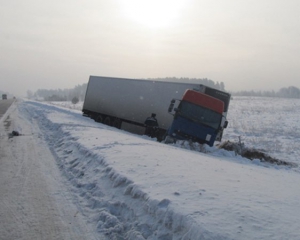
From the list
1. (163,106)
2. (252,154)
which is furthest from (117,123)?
(252,154)

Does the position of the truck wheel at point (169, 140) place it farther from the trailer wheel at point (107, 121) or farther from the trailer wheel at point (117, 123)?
the trailer wheel at point (107, 121)

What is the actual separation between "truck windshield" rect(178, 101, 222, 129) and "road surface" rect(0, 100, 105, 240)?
7694 mm

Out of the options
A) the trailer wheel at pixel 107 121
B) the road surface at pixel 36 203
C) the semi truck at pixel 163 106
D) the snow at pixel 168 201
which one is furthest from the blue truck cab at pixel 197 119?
the trailer wheel at pixel 107 121

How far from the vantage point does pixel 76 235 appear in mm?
4602

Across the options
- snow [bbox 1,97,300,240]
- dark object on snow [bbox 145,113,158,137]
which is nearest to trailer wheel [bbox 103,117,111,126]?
dark object on snow [bbox 145,113,158,137]

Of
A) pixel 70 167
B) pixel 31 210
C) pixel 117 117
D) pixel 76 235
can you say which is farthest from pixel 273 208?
pixel 117 117

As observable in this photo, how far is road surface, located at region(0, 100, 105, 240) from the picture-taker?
4.66 metres

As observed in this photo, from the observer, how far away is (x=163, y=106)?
1934 centimetres

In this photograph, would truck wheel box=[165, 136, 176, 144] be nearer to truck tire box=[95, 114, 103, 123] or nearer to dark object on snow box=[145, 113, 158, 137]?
dark object on snow box=[145, 113, 158, 137]

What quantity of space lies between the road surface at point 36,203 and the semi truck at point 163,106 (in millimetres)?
7660

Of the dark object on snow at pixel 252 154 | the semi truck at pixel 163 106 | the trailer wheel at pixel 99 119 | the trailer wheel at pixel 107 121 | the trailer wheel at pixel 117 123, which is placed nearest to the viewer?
the dark object on snow at pixel 252 154

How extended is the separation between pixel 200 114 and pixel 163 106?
431 cm

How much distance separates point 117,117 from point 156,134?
18.0ft

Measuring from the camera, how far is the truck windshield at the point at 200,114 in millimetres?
15367
